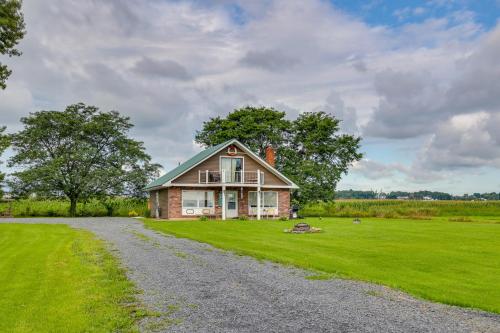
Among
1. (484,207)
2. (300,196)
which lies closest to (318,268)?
(300,196)

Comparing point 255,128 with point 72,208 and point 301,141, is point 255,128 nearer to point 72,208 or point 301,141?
point 301,141

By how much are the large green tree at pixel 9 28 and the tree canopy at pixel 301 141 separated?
92.0 feet

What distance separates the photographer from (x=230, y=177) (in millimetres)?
37094

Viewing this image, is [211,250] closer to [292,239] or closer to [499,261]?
[292,239]

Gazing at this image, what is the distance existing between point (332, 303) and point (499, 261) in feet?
24.7

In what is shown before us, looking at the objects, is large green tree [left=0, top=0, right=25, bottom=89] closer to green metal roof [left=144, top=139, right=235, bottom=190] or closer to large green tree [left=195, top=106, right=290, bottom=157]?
green metal roof [left=144, top=139, right=235, bottom=190]

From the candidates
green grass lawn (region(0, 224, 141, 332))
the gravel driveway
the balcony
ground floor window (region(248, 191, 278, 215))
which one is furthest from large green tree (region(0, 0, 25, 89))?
ground floor window (region(248, 191, 278, 215))

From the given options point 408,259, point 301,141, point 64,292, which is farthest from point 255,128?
point 64,292

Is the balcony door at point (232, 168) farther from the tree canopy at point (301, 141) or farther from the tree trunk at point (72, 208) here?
the tree trunk at point (72, 208)

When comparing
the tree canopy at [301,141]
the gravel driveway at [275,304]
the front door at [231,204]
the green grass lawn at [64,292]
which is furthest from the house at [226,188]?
the gravel driveway at [275,304]

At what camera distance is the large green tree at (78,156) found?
41.7 m

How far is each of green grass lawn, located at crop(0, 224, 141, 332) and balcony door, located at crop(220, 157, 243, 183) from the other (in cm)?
2183

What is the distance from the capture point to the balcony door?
37094 mm

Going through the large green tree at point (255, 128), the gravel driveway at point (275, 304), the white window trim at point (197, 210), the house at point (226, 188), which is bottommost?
the gravel driveway at point (275, 304)
